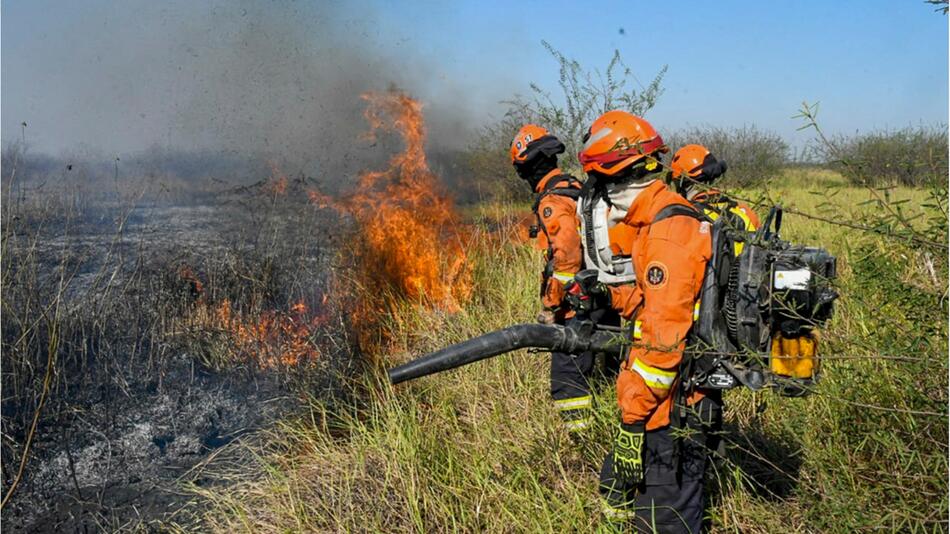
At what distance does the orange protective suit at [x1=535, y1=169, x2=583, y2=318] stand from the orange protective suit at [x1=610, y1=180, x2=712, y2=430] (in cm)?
181

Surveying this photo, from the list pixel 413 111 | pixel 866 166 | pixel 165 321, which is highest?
pixel 413 111

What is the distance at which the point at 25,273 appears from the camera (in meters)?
5.30

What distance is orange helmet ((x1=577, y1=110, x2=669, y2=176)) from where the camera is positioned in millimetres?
2863

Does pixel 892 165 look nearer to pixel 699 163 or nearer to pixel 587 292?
pixel 587 292

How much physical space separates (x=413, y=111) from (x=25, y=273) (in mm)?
5491

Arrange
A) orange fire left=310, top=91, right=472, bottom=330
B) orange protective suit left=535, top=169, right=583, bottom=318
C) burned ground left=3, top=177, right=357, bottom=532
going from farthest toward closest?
orange fire left=310, top=91, right=472, bottom=330 → orange protective suit left=535, top=169, right=583, bottom=318 → burned ground left=3, top=177, right=357, bottom=532

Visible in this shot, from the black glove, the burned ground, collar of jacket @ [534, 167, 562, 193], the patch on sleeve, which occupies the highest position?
collar of jacket @ [534, 167, 562, 193]

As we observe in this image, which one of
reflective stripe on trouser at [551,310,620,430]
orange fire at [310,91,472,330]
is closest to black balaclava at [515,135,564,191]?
reflective stripe on trouser at [551,310,620,430]

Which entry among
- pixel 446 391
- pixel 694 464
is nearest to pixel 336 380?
pixel 446 391

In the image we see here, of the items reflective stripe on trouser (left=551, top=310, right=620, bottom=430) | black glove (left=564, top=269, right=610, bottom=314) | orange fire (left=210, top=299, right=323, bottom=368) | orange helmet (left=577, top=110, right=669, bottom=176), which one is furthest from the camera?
orange fire (left=210, top=299, right=323, bottom=368)

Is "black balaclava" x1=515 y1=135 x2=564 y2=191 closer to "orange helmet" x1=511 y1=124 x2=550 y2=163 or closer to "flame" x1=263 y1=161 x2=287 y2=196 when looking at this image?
"orange helmet" x1=511 y1=124 x2=550 y2=163

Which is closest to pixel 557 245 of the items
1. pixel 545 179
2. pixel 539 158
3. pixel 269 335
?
pixel 545 179

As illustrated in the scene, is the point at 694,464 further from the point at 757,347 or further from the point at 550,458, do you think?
the point at 550,458

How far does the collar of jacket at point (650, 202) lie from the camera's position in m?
2.68
